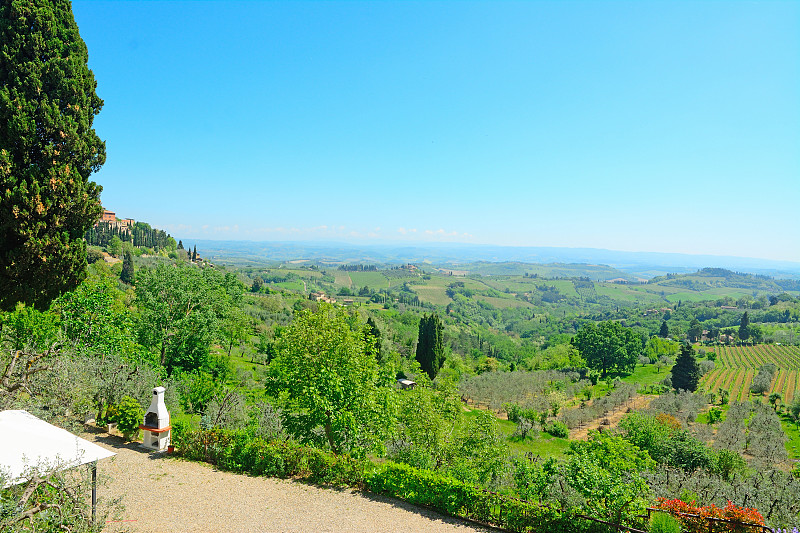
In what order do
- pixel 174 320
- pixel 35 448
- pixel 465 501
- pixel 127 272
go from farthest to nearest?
pixel 127 272 → pixel 174 320 → pixel 465 501 → pixel 35 448

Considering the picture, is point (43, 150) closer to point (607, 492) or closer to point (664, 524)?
point (607, 492)

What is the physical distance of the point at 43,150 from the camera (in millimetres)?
11891

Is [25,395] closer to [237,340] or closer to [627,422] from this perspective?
[237,340]

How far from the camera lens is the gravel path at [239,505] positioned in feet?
31.2

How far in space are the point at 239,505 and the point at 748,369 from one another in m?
72.8

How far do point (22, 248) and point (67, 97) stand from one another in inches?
198

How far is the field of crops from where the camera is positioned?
1758 inches

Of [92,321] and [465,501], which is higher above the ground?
[92,321]

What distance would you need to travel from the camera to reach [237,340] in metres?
38.0

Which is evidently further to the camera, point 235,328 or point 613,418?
point 613,418

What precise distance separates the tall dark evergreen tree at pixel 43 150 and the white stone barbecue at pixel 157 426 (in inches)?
195

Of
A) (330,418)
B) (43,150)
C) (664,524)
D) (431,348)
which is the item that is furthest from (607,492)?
(431,348)

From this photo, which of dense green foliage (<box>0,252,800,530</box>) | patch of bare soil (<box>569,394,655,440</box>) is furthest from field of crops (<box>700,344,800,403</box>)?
dense green foliage (<box>0,252,800,530</box>)

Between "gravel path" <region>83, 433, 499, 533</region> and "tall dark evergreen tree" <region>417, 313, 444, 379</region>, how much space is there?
35.0 metres
